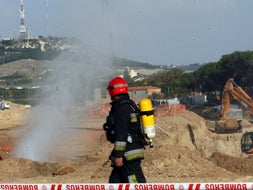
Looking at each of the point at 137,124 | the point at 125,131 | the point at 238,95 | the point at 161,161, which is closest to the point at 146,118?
the point at 137,124

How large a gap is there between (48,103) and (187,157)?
18.8 m

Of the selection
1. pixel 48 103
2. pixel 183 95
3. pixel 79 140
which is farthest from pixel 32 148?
pixel 183 95

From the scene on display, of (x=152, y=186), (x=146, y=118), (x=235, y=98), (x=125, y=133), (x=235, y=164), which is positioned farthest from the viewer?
(x=235, y=98)

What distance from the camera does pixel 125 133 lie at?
763 cm

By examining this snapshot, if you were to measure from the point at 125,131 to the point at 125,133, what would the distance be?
26 mm

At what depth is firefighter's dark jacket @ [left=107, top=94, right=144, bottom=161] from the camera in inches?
299

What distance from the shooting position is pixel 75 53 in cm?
3372

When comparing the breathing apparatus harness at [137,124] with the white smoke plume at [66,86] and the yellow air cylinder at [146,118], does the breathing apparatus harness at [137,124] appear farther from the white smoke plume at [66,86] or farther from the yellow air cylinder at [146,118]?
the white smoke plume at [66,86]

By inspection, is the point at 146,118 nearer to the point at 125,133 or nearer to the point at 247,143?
the point at 125,133

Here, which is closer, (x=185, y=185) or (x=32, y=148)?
(x=185, y=185)

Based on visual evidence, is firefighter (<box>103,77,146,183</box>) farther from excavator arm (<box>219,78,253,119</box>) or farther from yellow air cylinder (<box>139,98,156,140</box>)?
excavator arm (<box>219,78,253,119</box>)

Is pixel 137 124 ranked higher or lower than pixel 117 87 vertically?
lower

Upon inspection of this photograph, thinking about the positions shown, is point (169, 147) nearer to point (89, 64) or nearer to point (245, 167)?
point (245, 167)

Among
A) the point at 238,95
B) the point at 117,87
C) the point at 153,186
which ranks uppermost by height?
the point at 117,87
